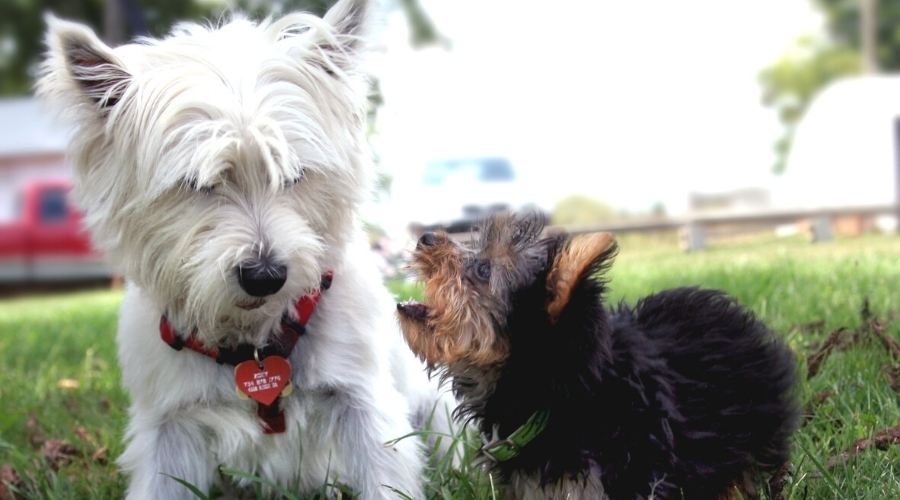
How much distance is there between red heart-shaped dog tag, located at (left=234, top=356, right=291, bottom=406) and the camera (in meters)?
2.78

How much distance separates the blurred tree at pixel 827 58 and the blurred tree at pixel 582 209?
6.82 m

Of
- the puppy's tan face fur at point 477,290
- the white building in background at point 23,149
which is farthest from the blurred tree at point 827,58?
the puppy's tan face fur at point 477,290

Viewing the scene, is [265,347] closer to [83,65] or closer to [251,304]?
[251,304]

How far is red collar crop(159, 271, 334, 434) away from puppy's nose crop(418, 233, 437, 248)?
429mm

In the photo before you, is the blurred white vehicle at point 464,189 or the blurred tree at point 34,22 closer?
the blurred tree at point 34,22

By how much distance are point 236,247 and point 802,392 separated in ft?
8.40

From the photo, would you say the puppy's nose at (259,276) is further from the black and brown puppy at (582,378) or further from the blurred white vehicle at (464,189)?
the blurred white vehicle at (464,189)

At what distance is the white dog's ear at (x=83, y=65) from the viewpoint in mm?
2752

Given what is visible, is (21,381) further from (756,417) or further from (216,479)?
(756,417)

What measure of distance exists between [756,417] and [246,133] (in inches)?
81.2

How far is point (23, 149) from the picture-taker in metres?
24.6

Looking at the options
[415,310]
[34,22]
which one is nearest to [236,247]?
[415,310]

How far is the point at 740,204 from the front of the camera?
27922 millimetres

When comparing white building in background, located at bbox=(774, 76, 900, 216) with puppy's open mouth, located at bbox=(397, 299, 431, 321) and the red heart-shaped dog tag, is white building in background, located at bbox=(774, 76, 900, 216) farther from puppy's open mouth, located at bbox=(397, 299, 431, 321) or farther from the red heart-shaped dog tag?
the red heart-shaped dog tag
